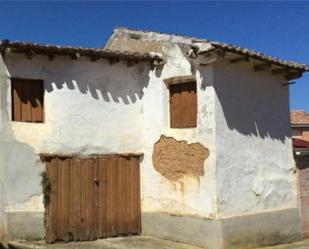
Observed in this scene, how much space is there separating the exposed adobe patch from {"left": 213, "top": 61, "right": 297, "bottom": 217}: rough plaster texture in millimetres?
541

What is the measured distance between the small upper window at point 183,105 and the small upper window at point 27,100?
3241 mm

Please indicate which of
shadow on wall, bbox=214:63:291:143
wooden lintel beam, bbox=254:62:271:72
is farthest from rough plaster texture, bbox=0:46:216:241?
wooden lintel beam, bbox=254:62:271:72

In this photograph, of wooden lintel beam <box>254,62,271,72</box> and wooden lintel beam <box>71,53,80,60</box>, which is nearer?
wooden lintel beam <box>71,53,80,60</box>

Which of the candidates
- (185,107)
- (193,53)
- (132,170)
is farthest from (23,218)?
(193,53)

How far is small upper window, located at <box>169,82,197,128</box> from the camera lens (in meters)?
12.5

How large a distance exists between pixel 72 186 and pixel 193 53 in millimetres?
4288

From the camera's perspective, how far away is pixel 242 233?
1203cm

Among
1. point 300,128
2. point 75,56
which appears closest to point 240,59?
point 75,56

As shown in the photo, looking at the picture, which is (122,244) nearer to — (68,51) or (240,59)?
(68,51)

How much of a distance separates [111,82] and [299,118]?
1861 cm

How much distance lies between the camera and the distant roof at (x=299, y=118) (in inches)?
1111

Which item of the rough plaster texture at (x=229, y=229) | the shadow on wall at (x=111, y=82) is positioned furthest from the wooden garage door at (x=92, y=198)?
the shadow on wall at (x=111, y=82)

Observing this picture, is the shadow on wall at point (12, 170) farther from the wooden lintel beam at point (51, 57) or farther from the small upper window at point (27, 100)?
the wooden lintel beam at point (51, 57)

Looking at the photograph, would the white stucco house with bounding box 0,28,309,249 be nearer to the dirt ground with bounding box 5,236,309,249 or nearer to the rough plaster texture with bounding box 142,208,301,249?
the rough plaster texture with bounding box 142,208,301,249
